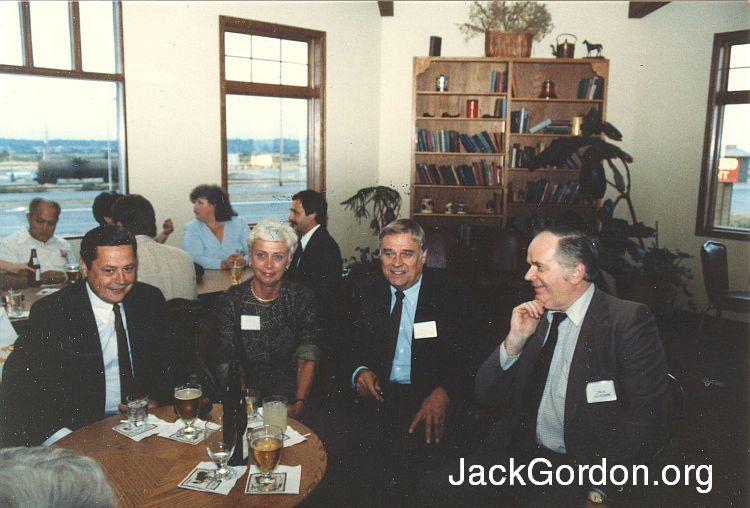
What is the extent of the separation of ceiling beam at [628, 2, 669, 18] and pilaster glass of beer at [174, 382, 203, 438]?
714cm

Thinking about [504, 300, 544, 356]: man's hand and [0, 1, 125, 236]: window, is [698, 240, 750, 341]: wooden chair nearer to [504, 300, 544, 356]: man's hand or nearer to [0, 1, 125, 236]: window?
[504, 300, 544, 356]: man's hand

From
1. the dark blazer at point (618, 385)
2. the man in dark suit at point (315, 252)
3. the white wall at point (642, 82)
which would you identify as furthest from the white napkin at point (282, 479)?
the white wall at point (642, 82)

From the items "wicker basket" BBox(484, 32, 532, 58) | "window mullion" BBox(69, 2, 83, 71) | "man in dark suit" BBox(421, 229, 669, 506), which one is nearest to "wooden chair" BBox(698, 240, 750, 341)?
"wicker basket" BBox(484, 32, 532, 58)

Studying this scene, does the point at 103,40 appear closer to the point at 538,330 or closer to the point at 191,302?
the point at 191,302

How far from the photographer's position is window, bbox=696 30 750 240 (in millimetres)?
6238

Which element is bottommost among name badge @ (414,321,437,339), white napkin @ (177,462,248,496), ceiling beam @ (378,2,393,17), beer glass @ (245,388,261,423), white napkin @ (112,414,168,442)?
white napkin @ (177,462,248,496)

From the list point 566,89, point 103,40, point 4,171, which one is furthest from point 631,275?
point 4,171

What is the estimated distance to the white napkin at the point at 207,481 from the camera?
152cm

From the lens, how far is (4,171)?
503 centimetres

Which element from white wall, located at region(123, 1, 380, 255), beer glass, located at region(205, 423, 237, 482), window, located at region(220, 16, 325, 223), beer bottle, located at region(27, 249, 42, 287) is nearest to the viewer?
beer glass, located at region(205, 423, 237, 482)

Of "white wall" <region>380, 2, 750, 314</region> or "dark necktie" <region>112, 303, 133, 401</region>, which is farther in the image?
"white wall" <region>380, 2, 750, 314</region>

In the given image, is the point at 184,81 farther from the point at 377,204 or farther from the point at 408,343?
the point at 408,343

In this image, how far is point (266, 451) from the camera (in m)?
1.53

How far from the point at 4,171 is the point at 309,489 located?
15.8 ft
